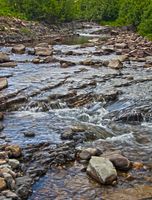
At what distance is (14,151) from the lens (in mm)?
13984

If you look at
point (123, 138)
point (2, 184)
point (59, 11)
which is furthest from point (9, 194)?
point (59, 11)

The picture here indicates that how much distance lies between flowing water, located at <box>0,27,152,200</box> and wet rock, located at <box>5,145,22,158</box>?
1.23m

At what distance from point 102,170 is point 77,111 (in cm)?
814

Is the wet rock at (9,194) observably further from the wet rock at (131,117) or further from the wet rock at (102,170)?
the wet rock at (131,117)

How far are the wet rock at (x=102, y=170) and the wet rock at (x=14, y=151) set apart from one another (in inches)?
103

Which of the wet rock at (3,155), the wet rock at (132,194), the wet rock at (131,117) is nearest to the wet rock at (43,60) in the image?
the wet rock at (131,117)

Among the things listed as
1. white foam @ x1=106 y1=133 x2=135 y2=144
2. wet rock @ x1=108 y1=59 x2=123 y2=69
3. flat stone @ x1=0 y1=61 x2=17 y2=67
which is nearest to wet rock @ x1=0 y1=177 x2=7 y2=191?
white foam @ x1=106 y1=133 x2=135 y2=144

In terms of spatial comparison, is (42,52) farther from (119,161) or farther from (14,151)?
(119,161)

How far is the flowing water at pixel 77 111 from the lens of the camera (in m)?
12.3

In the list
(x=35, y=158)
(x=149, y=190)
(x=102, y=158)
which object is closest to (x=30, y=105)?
(x=35, y=158)

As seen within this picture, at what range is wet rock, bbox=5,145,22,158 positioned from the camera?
547 inches

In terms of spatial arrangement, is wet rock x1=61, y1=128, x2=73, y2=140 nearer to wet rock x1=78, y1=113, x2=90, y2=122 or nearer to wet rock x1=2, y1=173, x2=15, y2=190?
wet rock x1=78, y1=113, x2=90, y2=122

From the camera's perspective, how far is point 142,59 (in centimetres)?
3581

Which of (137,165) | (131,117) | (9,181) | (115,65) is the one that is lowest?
(131,117)
